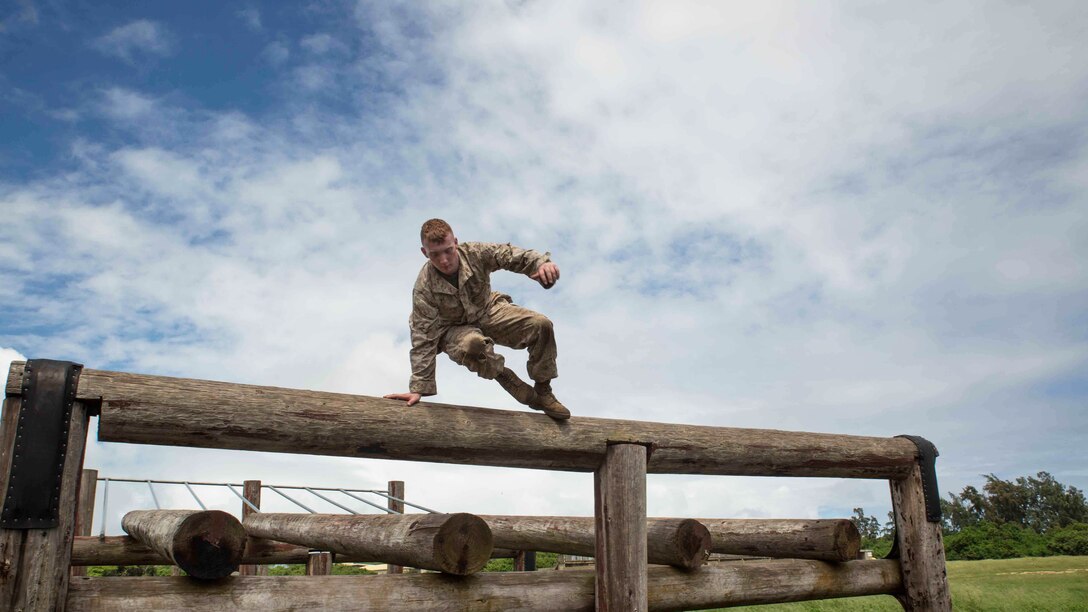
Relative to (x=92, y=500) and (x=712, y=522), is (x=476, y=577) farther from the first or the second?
(x=92, y=500)

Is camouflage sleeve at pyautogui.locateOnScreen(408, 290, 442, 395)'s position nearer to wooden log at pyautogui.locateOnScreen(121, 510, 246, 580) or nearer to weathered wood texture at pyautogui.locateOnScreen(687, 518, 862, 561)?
wooden log at pyautogui.locateOnScreen(121, 510, 246, 580)

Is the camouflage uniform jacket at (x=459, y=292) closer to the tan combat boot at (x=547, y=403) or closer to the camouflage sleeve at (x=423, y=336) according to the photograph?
the camouflage sleeve at (x=423, y=336)

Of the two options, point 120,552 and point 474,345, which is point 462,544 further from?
point 120,552

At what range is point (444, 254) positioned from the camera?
5.11 m

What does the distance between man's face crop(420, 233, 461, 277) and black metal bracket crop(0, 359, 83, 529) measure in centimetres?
209

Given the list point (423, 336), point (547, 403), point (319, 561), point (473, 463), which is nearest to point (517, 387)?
point (547, 403)

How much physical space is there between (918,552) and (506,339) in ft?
12.9

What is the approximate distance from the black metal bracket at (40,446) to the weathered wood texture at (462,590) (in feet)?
1.39

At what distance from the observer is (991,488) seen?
110ft

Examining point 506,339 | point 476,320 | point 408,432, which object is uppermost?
point 476,320

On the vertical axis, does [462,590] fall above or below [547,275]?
below

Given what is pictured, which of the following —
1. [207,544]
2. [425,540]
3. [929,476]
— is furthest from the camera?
[929,476]

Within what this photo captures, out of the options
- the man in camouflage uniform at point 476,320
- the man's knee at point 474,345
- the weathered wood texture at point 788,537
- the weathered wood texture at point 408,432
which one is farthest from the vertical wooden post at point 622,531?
the weathered wood texture at point 788,537

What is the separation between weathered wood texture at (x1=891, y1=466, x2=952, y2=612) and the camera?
21.5 ft
